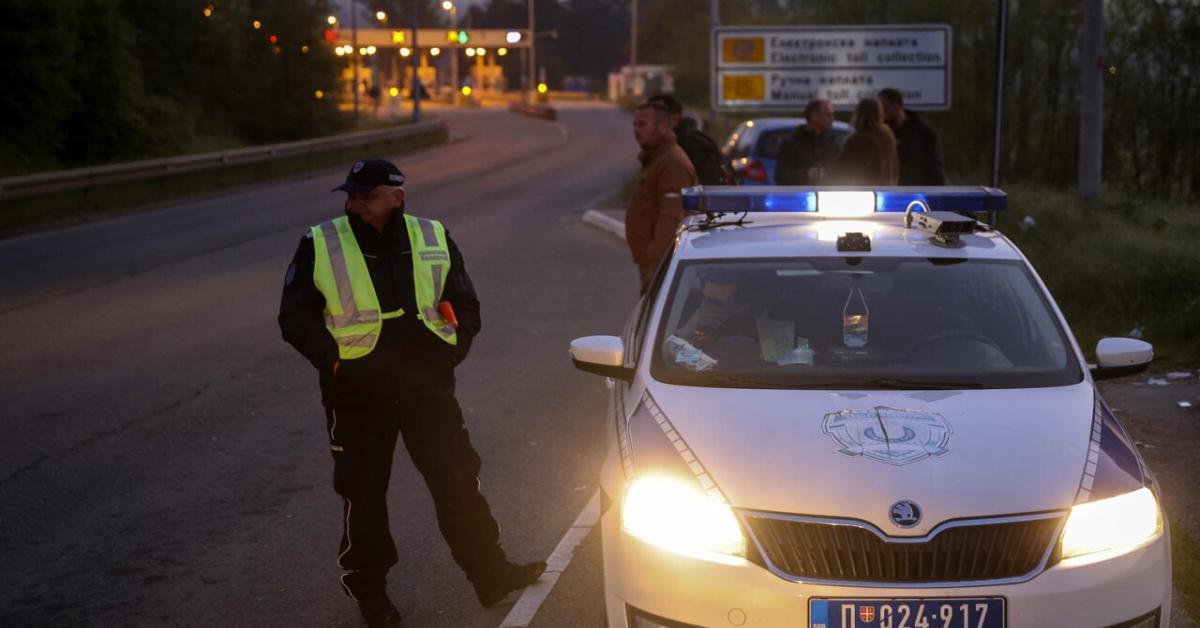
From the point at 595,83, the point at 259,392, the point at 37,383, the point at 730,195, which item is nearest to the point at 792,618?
the point at 730,195

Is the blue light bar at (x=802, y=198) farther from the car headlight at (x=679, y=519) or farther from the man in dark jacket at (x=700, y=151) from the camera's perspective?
the man in dark jacket at (x=700, y=151)

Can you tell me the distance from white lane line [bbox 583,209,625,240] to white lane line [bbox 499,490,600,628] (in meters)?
13.2

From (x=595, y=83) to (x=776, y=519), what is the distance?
155 metres

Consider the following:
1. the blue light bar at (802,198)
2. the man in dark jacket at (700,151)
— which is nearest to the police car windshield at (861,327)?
the blue light bar at (802,198)

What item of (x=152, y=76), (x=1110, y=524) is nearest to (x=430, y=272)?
(x=1110, y=524)

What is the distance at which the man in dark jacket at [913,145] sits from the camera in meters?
11.5

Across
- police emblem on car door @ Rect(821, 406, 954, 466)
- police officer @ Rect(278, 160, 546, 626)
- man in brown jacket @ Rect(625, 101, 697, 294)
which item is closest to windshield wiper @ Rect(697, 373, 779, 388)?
police emblem on car door @ Rect(821, 406, 954, 466)

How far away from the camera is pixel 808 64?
936 inches

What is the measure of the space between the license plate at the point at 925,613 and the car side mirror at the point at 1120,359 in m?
1.53

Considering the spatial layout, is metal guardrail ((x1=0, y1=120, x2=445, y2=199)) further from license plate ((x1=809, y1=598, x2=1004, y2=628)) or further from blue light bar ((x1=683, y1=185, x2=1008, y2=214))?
license plate ((x1=809, y1=598, x2=1004, y2=628))

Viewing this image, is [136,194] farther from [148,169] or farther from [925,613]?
[925,613]

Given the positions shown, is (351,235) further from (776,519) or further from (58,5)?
(58,5)

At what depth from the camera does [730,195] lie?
19.6 feet

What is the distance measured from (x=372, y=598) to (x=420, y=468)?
1.66ft
